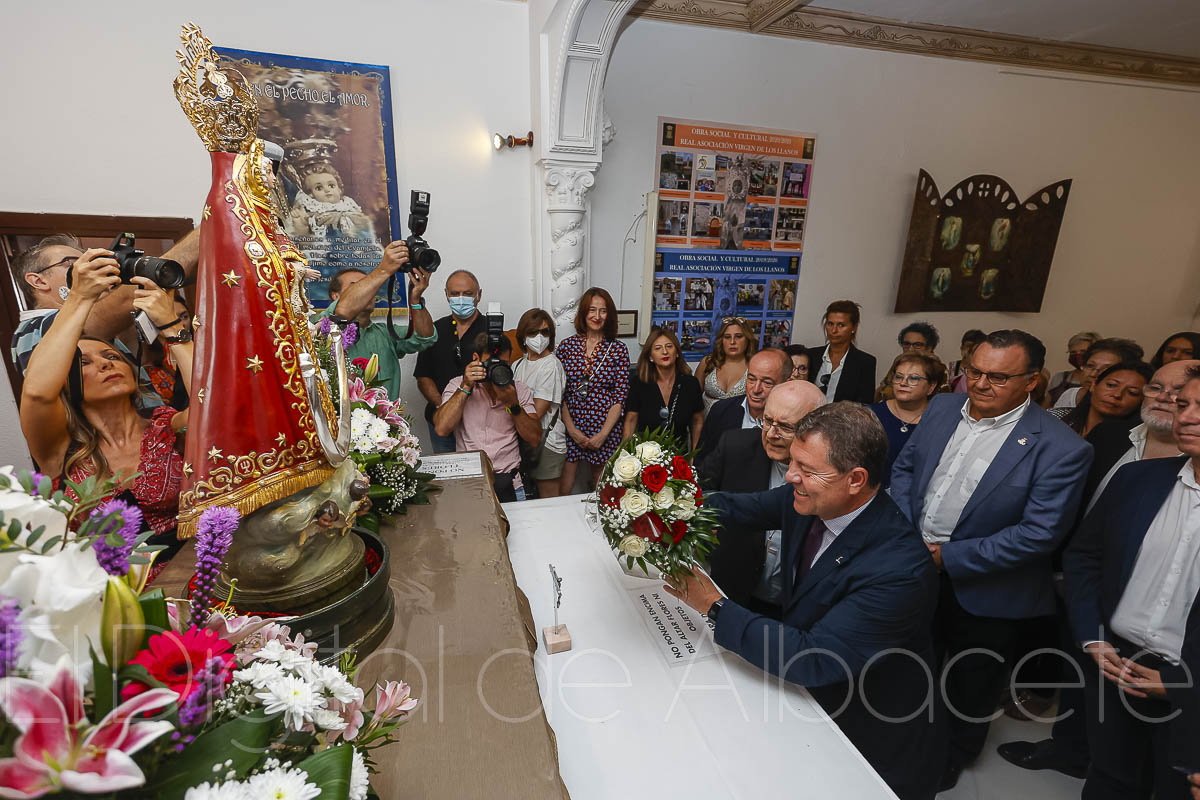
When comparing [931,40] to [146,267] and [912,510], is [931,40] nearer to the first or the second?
[912,510]

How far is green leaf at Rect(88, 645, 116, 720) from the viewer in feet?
1.81

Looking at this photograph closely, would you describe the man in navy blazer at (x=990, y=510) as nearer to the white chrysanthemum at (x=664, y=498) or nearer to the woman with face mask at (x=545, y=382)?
the white chrysanthemum at (x=664, y=498)

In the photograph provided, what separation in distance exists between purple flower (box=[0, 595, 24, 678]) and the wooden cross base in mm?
1255

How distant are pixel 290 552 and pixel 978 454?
275 cm

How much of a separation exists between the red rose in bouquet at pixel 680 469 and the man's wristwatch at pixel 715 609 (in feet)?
1.26

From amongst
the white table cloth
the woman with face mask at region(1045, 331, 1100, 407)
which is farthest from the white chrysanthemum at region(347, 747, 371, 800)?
the woman with face mask at region(1045, 331, 1100, 407)

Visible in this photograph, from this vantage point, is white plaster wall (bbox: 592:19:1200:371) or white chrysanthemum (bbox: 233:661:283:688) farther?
white plaster wall (bbox: 592:19:1200:371)

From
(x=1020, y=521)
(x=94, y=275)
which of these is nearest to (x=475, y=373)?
(x=94, y=275)

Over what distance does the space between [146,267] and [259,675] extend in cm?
124

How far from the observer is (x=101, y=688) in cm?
55

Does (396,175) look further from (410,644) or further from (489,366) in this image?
(410,644)

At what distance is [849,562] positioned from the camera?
162 cm

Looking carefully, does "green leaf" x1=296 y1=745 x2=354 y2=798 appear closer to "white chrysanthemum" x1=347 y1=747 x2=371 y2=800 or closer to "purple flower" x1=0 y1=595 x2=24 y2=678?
"white chrysanthemum" x1=347 y1=747 x2=371 y2=800

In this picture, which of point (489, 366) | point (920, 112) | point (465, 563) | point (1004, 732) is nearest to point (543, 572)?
point (465, 563)
